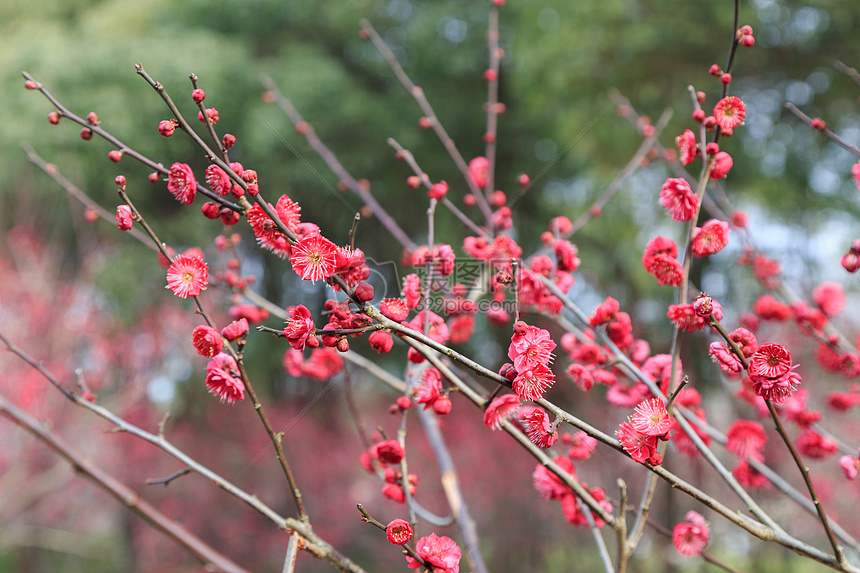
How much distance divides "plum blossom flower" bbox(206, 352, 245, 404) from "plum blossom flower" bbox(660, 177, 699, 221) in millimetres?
718

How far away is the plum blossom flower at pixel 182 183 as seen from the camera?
29.9 inches

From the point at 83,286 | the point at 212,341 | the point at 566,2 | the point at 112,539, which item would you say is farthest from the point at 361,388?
the point at 212,341

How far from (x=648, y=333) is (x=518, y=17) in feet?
9.46

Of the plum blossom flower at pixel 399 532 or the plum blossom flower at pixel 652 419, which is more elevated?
the plum blossom flower at pixel 652 419

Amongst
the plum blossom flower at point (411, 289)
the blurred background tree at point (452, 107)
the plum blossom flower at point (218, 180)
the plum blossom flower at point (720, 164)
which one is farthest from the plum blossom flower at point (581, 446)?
the blurred background tree at point (452, 107)

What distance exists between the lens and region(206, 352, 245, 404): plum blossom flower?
2.59 feet

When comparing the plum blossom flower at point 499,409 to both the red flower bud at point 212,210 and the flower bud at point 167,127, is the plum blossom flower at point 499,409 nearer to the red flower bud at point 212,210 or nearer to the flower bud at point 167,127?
the red flower bud at point 212,210

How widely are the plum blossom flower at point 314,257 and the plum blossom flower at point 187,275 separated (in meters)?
0.17

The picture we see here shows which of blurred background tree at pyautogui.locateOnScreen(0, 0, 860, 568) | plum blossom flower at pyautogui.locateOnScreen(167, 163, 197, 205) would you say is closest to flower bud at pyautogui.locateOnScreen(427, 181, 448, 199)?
plum blossom flower at pyautogui.locateOnScreen(167, 163, 197, 205)

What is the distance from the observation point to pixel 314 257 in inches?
27.5

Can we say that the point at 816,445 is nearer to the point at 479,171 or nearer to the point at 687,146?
the point at 687,146

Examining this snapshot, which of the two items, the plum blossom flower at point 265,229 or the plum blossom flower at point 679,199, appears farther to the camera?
the plum blossom flower at point 679,199

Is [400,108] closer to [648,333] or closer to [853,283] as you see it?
[648,333]

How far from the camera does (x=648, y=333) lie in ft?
16.2
